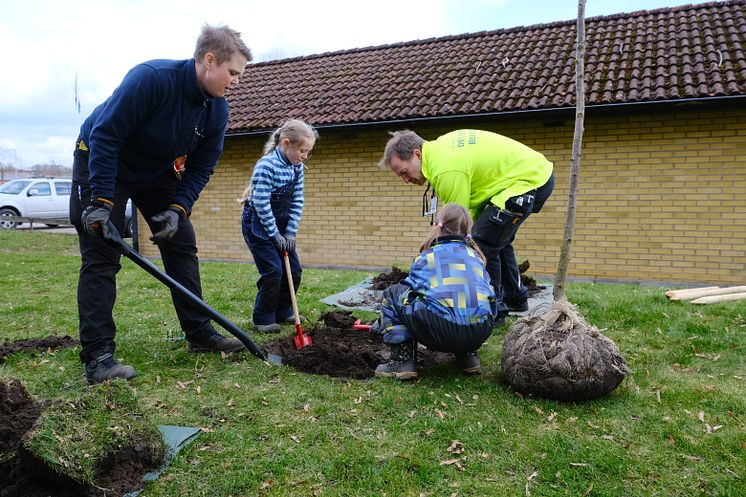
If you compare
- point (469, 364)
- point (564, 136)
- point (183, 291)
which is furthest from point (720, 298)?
point (183, 291)

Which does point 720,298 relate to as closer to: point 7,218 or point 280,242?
point 280,242

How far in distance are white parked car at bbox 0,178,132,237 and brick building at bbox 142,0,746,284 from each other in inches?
409

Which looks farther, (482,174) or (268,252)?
(268,252)

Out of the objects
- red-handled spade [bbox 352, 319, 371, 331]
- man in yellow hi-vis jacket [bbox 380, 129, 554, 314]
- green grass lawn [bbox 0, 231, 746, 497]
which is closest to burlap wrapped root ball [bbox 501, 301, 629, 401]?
green grass lawn [bbox 0, 231, 746, 497]

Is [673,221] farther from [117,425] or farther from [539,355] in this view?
[117,425]

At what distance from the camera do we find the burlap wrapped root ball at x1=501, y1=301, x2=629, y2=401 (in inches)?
128

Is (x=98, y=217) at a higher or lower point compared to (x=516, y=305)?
higher

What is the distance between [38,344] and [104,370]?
4.16 ft

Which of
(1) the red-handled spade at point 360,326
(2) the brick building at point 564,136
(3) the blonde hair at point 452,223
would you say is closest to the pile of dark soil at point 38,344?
(1) the red-handled spade at point 360,326

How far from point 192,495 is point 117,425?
0.44 m

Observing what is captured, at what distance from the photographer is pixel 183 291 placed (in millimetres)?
3910

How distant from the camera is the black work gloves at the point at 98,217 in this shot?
342 centimetres

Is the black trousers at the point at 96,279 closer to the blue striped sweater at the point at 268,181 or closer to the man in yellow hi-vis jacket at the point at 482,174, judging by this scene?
the blue striped sweater at the point at 268,181

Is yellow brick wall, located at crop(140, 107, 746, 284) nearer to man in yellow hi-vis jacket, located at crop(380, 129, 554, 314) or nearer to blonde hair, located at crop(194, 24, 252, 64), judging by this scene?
man in yellow hi-vis jacket, located at crop(380, 129, 554, 314)
